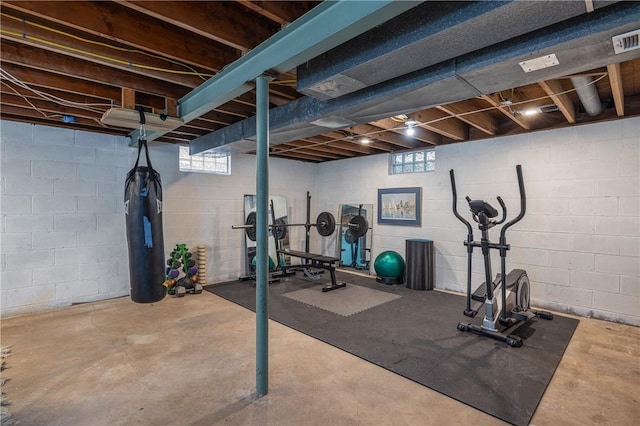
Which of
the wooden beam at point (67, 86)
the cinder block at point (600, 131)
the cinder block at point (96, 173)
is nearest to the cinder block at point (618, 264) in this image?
the cinder block at point (600, 131)

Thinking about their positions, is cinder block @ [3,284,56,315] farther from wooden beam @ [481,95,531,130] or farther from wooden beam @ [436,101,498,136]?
wooden beam @ [481,95,531,130]

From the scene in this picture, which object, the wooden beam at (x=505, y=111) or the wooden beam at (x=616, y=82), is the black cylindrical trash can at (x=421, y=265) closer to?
the wooden beam at (x=505, y=111)

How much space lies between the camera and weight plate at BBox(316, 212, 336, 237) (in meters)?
5.94

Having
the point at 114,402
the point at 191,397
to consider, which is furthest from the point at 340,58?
the point at 114,402

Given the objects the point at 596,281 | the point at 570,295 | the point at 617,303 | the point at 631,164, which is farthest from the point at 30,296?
the point at 631,164

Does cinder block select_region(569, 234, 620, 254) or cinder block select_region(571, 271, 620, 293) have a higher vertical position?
cinder block select_region(569, 234, 620, 254)

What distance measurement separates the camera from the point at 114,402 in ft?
7.14

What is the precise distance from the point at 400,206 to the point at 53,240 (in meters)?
5.30

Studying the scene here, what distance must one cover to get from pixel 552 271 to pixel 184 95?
4.94 metres

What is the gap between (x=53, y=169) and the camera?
414 cm

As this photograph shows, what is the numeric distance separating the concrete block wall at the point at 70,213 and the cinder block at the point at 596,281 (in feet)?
17.8

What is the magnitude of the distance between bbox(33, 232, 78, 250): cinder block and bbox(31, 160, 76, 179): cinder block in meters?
0.76

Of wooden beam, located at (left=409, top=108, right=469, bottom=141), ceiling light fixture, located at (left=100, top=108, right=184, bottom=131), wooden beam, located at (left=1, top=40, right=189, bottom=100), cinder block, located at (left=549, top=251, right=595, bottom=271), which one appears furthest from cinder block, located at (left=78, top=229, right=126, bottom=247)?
cinder block, located at (left=549, top=251, right=595, bottom=271)

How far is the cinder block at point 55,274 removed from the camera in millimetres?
4055
